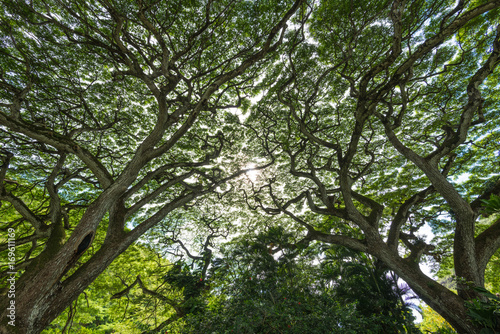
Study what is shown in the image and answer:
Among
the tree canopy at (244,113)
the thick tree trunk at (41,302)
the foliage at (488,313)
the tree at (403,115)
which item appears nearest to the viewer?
the thick tree trunk at (41,302)

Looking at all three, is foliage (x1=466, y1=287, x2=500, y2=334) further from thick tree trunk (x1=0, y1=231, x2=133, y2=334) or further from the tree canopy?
thick tree trunk (x1=0, y1=231, x2=133, y2=334)

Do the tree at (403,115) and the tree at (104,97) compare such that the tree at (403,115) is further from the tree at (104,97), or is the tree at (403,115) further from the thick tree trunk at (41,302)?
the thick tree trunk at (41,302)

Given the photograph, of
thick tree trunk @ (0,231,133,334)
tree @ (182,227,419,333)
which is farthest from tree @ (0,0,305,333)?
tree @ (182,227,419,333)

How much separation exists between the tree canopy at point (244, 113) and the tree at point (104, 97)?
4 cm

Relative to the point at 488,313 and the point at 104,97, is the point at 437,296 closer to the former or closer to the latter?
→ the point at 488,313

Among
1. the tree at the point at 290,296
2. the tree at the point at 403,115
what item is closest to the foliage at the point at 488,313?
the tree at the point at 403,115

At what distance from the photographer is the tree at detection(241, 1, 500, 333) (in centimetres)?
430

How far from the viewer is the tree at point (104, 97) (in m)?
3.33

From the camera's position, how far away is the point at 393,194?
800cm

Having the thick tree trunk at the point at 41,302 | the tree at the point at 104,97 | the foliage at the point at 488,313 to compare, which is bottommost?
the thick tree trunk at the point at 41,302

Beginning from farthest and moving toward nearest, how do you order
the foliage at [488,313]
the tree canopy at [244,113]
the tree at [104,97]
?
the tree canopy at [244,113]
the tree at [104,97]
the foliage at [488,313]

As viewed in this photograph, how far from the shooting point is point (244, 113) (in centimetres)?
723

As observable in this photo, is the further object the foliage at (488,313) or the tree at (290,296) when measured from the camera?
the tree at (290,296)

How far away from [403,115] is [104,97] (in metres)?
10.1
